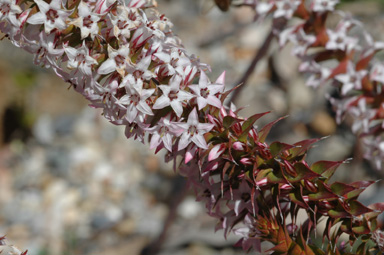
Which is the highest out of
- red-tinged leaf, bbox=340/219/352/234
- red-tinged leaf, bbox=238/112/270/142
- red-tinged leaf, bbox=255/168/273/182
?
red-tinged leaf, bbox=238/112/270/142

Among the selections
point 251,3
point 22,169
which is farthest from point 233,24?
point 251,3

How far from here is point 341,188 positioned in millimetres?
1006

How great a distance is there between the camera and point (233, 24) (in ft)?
16.6

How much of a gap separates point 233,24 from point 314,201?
4.20 metres

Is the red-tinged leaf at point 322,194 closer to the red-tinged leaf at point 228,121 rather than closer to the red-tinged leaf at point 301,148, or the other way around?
the red-tinged leaf at point 301,148

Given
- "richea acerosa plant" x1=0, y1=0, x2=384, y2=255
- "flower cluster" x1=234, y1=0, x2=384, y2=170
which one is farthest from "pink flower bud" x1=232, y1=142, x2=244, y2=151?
"flower cluster" x1=234, y1=0, x2=384, y2=170

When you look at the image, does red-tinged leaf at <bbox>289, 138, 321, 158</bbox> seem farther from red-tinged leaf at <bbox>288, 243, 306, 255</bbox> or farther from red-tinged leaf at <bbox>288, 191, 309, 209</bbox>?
red-tinged leaf at <bbox>288, 243, 306, 255</bbox>

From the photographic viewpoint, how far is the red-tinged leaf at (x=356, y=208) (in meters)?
1.00

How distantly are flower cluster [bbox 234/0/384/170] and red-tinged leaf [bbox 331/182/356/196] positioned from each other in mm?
686

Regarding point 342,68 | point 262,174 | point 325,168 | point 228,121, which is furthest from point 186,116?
point 342,68

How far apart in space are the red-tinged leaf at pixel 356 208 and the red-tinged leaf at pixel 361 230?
0.05 metres

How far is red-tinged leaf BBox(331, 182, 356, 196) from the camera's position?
3.28 feet

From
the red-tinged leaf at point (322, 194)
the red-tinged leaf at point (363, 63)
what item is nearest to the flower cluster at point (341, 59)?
the red-tinged leaf at point (363, 63)

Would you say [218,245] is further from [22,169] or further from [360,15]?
[360,15]
